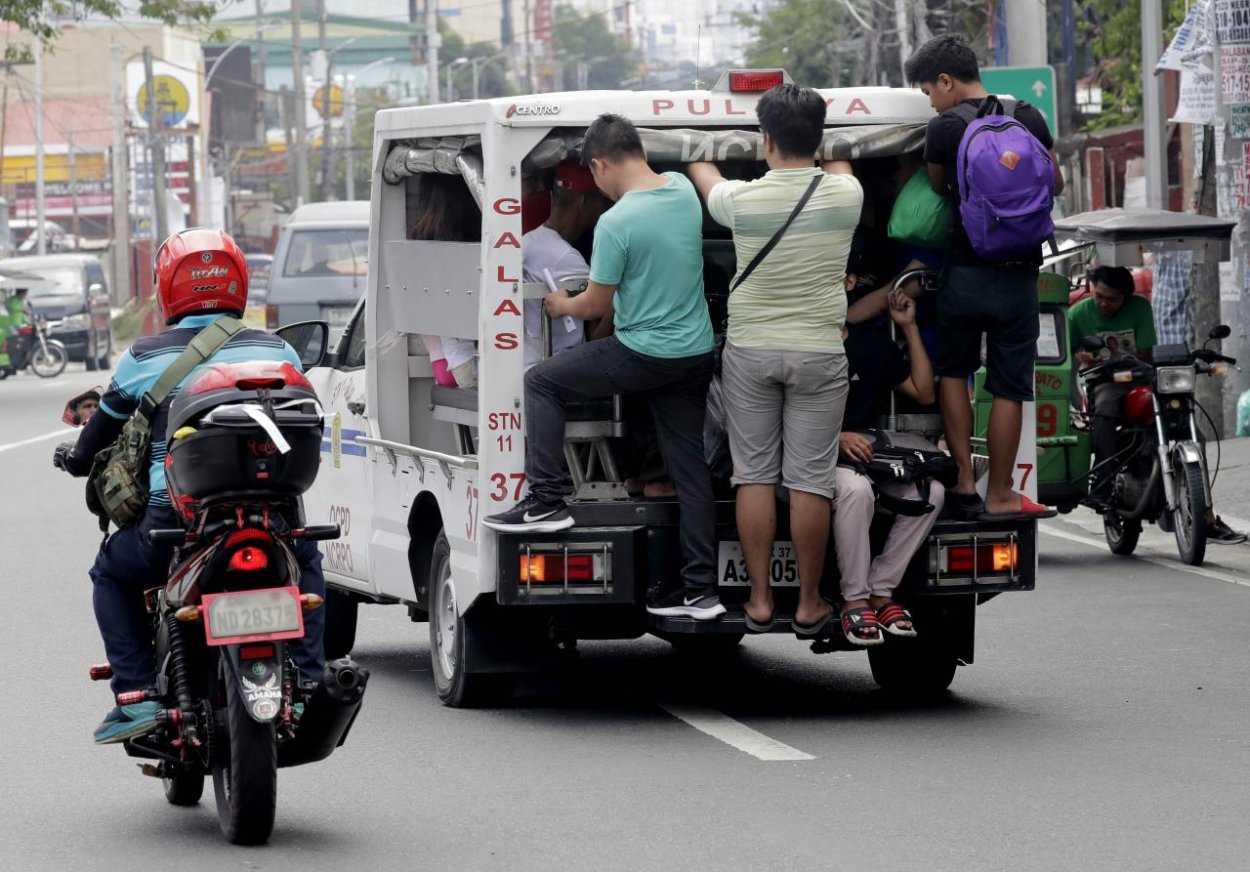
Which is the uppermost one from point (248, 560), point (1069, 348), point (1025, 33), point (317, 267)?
point (1025, 33)

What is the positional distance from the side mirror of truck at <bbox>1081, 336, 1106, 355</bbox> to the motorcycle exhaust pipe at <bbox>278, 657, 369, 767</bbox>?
8.33 meters

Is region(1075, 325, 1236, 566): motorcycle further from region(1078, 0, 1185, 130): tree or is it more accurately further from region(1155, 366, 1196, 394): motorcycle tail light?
region(1078, 0, 1185, 130): tree

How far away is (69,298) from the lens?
44.1 m

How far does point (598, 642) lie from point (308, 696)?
4692 mm

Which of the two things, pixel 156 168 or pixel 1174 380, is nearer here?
pixel 1174 380

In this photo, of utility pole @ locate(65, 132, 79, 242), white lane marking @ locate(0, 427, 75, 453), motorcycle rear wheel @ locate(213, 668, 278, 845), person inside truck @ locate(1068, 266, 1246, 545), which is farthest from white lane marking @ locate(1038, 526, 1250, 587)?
utility pole @ locate(65, 132, 79, 242)

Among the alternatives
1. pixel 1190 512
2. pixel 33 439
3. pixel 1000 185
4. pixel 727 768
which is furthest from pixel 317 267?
pixel 727 768

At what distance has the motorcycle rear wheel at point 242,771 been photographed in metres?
6.25

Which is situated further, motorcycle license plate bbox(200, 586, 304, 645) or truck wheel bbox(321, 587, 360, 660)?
truck wheel bbox(321, 587, 360, 660)

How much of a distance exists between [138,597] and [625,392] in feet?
7.59

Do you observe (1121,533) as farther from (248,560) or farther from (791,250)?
(248,560)

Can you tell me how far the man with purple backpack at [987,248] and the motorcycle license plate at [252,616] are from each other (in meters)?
3.35

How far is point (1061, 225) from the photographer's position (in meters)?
14.1

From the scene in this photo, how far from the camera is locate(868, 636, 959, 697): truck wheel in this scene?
924 cm
